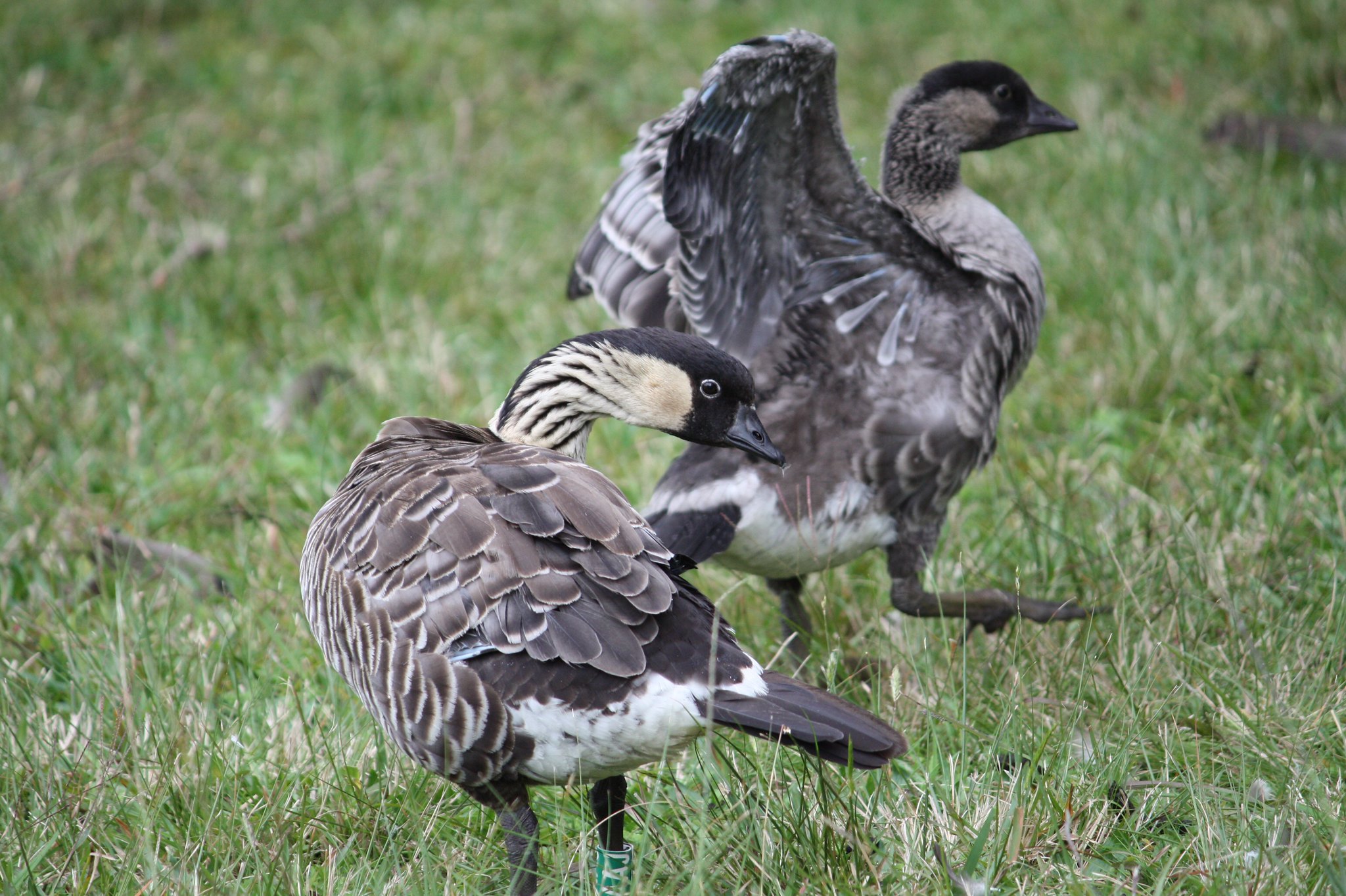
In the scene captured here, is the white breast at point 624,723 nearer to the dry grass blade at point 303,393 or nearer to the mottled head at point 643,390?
the mottled head at point 643,390

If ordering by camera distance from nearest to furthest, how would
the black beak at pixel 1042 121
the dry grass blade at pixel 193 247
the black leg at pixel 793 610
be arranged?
the black leg at pixel 793 610, the black beak at pixel 1042 121, the dry grass blade at pixel 193 247

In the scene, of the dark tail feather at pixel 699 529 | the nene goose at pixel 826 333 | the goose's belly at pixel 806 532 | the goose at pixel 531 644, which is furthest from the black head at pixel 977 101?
Result: the goose at pixel 531 644

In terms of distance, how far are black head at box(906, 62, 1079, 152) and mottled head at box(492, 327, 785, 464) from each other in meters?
1.75

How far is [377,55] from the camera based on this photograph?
28.4ft

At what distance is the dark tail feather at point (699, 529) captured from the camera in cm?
360

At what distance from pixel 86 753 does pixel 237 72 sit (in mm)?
6520

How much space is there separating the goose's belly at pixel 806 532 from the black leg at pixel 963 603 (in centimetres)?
9

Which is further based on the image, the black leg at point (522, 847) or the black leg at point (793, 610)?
the black leg at point (793, 610)

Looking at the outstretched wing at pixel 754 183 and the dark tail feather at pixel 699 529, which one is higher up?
the outstretched wing at pixel 754 183

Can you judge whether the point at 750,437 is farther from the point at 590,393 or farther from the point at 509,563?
the point at 509,563

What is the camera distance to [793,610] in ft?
13.3

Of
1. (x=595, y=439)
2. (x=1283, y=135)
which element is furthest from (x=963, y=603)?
(x=1283, y=135)

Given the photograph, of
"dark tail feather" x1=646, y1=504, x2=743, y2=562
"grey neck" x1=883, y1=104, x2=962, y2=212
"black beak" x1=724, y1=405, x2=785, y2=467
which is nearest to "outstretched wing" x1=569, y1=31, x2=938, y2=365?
"grey neck" x1=883, y1=104, x2=962, y2=212

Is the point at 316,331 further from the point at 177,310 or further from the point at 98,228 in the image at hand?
the point at 98,228
